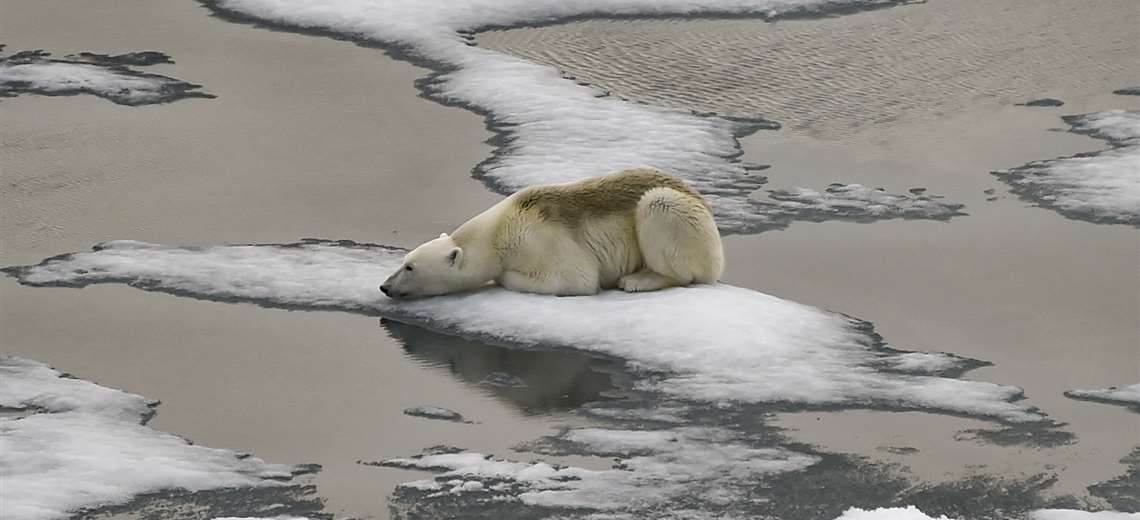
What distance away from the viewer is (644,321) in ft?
29.1

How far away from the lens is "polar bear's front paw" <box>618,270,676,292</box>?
9.28 m

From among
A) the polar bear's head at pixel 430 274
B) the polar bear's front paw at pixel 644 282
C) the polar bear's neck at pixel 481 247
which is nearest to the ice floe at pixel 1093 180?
the polar bear's front paw at pixel 644 282

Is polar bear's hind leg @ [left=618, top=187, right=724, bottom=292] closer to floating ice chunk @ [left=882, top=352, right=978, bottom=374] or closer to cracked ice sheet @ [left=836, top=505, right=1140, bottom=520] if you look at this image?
floating ice chunk @ [left=882, top=352, right=978, bottom=374]

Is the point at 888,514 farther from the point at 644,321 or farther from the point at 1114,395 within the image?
the point at 644,321

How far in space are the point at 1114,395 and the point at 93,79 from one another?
8.84 meters

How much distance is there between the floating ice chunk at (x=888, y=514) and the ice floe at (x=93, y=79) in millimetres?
8193

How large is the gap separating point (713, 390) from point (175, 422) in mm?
2439

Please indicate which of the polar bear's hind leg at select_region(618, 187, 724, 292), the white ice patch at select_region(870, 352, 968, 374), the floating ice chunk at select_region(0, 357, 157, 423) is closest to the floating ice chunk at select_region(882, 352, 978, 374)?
the white ice patch at select_region(870, 352, 968, 374)

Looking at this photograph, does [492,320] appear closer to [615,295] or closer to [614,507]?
[615,295]

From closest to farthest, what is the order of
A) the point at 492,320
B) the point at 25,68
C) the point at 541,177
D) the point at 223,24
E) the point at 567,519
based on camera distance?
1. the point at 567,519
2. the point at 492,320
3. the point at 541,177
4. the point at 25,68
5. the point at 223,24

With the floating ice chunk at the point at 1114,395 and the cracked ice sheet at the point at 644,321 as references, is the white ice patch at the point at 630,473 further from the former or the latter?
the floating ice chunk at the point at 1114,395

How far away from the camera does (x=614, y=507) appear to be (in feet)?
22.8

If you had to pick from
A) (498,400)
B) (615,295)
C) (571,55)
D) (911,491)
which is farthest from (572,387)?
(571,55)

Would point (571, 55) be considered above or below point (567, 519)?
above
